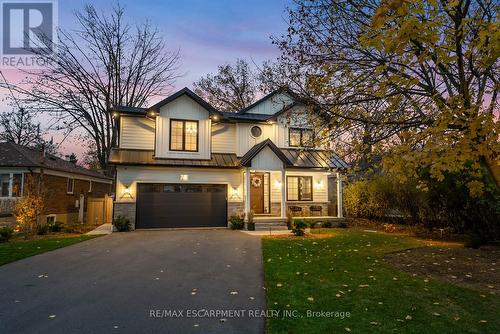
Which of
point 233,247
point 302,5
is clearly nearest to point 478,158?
point 302,5

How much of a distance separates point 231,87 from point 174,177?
16.2 metres

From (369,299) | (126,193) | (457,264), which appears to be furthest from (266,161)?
(369,299)

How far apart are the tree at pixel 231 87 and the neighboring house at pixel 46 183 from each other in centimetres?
1339

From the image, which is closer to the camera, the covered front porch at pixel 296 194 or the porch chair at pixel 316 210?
the covered front porch at pixel 296 194

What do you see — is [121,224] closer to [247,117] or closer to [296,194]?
[247,117]

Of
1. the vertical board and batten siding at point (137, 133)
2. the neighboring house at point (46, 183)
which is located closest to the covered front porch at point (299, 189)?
the vertical board and batten siding at point (137, 133)

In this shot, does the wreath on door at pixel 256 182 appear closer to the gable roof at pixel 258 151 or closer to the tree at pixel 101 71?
the gable roof at pixel 258 151

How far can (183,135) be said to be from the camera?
658 inches

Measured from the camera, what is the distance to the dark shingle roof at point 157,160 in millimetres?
15250

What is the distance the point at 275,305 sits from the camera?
4.68m

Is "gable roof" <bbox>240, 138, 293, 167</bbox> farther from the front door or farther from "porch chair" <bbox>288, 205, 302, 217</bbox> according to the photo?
"porch chair" <bbox>288, 205, 302, 217</bbox>

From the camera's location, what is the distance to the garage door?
15.6 m

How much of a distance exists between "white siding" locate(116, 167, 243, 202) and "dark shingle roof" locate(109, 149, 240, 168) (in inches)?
13.8

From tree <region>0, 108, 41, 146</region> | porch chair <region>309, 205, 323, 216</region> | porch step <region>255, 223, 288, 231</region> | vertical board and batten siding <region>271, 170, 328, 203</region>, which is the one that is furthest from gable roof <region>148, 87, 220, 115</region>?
tree <region>0, 108, 41, 146</region>
